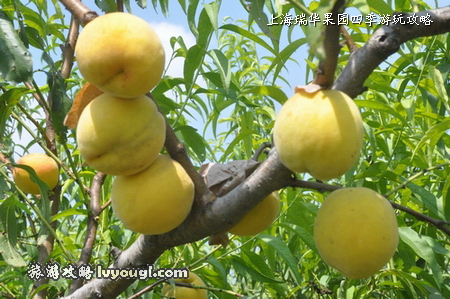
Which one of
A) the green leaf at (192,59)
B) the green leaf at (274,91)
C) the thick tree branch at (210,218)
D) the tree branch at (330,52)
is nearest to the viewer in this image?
the tree branch at (330,52)

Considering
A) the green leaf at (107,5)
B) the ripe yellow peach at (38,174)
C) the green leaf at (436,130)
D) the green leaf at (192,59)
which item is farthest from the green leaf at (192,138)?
the ripe yellow peach at (38,174)

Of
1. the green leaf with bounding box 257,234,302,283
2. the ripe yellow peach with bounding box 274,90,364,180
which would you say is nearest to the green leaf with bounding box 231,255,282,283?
the green leaf with bounding box 257,234,302,283

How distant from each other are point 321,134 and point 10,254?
1.13 m

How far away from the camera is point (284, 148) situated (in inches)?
34.2

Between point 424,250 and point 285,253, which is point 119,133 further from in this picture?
point 424,250

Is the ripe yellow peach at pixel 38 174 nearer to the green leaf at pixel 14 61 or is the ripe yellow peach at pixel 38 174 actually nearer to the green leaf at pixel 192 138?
the green leaf at pixel 192 138

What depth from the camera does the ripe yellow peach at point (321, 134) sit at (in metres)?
0.85

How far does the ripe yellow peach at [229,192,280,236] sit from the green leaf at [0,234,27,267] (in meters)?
0.74

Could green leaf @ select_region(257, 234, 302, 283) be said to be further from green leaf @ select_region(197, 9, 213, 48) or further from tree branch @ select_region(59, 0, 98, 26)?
tree branch @ select_region(59, 0, 98, 26)

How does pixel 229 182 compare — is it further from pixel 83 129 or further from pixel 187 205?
pixel 83 129

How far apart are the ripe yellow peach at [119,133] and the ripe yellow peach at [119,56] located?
1.5 inches

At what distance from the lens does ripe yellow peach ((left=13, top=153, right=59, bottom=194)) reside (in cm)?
213

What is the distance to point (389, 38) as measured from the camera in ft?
2.85

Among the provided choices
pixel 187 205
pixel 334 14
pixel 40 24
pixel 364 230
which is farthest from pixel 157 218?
pixel 40 24
